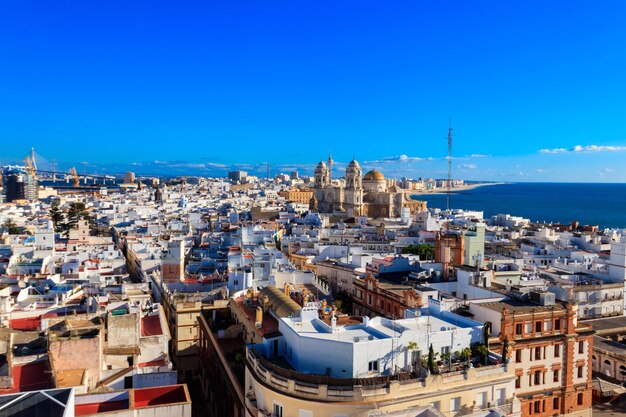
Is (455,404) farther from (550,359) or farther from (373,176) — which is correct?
(373,176)

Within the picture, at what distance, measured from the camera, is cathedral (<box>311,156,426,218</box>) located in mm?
130500

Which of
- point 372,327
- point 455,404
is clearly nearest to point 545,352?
point 455,404

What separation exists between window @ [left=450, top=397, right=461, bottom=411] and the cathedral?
103454mm

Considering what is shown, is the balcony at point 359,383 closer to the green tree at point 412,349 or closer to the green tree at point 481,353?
the green tree at point 412,349

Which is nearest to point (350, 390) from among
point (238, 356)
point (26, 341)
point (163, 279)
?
point (238, 356)

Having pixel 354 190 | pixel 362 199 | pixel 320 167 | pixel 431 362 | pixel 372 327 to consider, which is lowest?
pixel 431 362

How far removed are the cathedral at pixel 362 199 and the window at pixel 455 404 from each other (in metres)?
103

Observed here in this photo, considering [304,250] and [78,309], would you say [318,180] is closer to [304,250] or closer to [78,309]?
[304,250]

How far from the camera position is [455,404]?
20.0 metres

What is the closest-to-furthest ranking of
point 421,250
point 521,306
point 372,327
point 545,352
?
point 372,327 → point 545,352 → point 521,306 → point 421,250

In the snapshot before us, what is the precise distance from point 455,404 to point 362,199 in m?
114

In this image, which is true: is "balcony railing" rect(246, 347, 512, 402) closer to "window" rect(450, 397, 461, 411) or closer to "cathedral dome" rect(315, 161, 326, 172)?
"window" rect(450, 397, 461, 411)

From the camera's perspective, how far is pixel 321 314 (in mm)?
A: 26797

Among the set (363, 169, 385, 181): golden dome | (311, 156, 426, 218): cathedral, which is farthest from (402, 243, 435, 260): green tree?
(363, 169, 385, 181): golden dome
